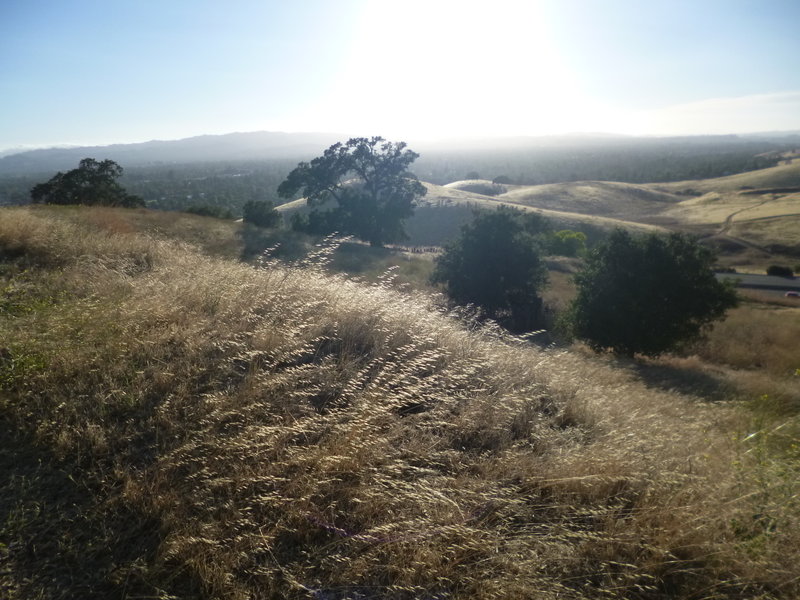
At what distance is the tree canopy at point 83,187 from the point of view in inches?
895

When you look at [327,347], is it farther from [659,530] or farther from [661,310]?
[661,310]

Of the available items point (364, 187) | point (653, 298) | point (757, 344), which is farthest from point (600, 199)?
point (653, 298)

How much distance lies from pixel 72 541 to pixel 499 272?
1649 centimetres

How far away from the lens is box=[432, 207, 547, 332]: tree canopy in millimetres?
17203

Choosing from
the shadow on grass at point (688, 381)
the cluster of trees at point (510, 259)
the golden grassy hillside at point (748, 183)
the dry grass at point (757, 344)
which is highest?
the golden grassy hillside at point (748, 183)

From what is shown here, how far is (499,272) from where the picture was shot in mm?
17344

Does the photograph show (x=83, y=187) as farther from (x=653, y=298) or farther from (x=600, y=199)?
(x=600, y=199)

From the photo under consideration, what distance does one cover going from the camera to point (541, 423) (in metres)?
3.37

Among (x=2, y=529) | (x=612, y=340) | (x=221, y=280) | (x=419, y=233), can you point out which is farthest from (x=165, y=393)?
(x=419, y=233)

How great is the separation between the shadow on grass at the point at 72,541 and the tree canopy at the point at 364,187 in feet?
86.4

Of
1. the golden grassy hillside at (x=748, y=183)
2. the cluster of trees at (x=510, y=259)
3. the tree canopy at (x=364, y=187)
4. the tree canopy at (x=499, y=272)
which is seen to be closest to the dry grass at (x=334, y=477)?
the cluster of trees at (x=510, y=259)

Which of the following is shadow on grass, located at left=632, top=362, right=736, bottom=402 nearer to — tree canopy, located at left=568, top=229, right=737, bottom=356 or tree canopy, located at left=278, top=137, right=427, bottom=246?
tree canopy, located at left=568, top=229, right=737, bottom=356

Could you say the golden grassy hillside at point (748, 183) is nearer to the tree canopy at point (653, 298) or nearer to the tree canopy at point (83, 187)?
the tree canopy at point (653, 298)

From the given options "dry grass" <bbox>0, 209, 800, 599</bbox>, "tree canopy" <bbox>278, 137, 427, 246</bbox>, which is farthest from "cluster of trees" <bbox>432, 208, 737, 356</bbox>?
"tree canopy" <bbox>278, 137, 427, 246</bbox>
